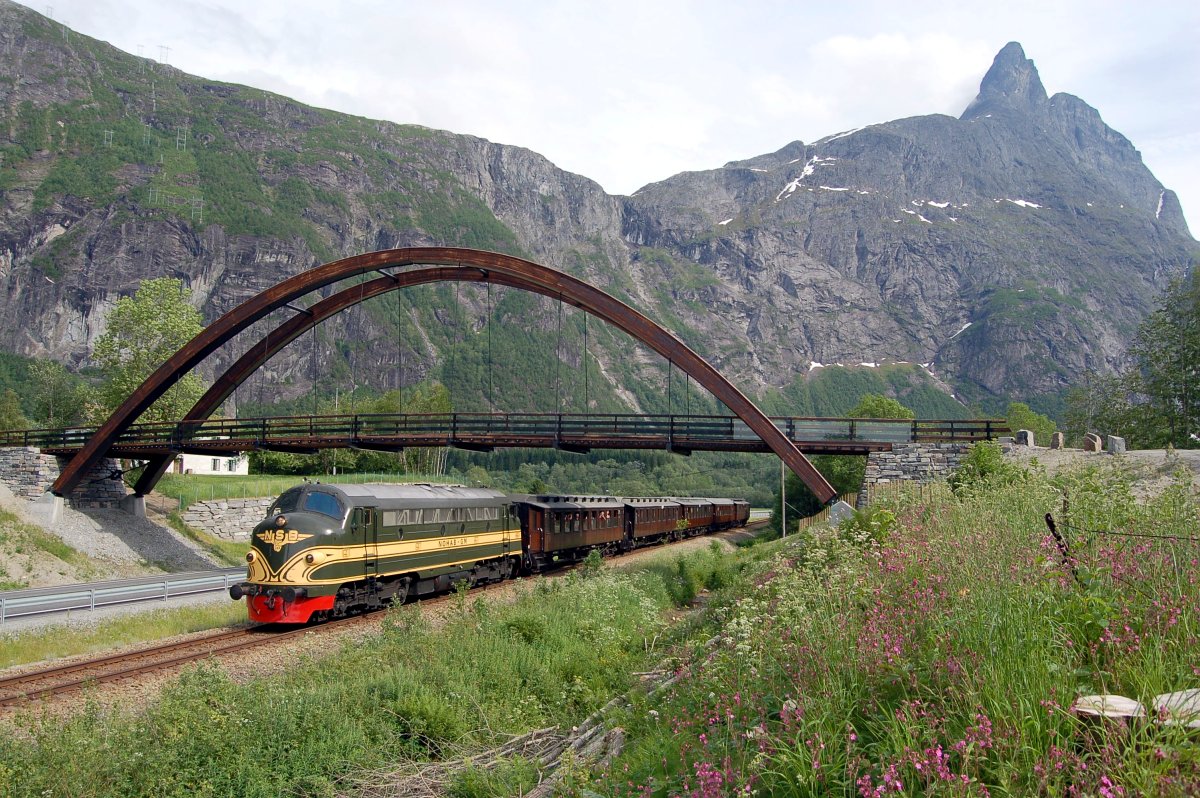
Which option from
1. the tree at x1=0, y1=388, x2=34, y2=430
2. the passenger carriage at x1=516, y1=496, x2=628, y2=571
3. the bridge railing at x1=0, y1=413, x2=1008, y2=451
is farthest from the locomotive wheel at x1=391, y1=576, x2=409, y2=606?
the tree at x1=0, y1=388, x2=34, y2=430

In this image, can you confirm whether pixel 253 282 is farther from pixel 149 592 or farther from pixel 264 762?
pixel 264 762

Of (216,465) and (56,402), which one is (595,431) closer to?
(216,465)

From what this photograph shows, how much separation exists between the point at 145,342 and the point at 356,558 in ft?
143

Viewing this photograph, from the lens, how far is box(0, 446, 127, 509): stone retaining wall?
39344mm

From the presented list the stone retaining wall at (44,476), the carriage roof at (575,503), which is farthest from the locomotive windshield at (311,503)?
the stone retaining wall at (44,476)

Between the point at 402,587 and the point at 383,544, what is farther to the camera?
the point at 402,587

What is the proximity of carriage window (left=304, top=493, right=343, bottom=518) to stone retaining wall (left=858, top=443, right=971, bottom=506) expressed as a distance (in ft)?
54.8

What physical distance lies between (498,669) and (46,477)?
36235 millimetres

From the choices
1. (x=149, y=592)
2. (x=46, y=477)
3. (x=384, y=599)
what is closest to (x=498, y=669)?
(x=384, y=599)

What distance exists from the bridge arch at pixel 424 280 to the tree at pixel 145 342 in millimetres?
14737

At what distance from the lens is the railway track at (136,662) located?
13773mm

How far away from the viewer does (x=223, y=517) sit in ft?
151

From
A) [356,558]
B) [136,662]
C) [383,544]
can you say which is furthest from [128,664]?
[383,544]

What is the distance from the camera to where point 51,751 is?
30.3 ft
